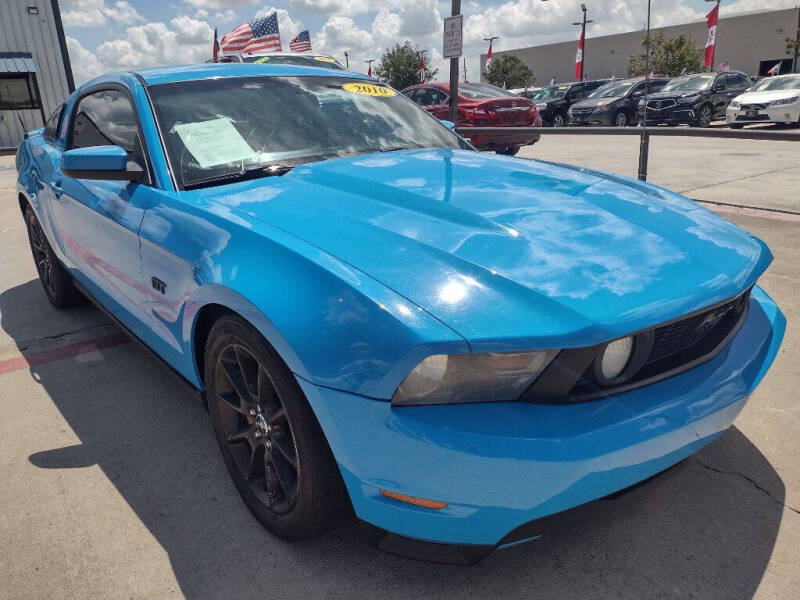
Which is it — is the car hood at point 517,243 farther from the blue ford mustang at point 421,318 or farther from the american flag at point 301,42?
the american flag at point 301,42

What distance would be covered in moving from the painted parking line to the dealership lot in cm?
22

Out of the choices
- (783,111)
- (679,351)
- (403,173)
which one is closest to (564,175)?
(403,173)

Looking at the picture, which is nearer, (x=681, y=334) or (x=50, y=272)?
(x=681, y=334)

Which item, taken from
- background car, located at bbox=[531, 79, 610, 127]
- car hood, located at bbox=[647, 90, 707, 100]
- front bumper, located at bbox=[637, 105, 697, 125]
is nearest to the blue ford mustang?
front bumper, located at bbox=[637, 105, 697, 125]

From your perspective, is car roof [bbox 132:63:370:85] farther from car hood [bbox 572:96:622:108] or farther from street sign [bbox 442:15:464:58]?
car hood [bbox 572:96:622:108]

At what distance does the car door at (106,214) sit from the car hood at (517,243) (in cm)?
54

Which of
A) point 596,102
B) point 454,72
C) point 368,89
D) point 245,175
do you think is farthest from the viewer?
point 596,102

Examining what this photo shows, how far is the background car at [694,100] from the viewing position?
17781 mm

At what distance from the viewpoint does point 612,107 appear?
18.8 metres

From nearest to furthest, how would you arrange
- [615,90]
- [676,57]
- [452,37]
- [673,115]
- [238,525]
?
[238,525], [452,37], [673,115], [615,90], [676,57]

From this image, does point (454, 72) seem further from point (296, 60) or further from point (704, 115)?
point (704, 115)

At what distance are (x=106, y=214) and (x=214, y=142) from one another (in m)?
0.64

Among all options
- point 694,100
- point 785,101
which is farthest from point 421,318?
point 694,100

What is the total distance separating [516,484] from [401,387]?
1.13 feet
